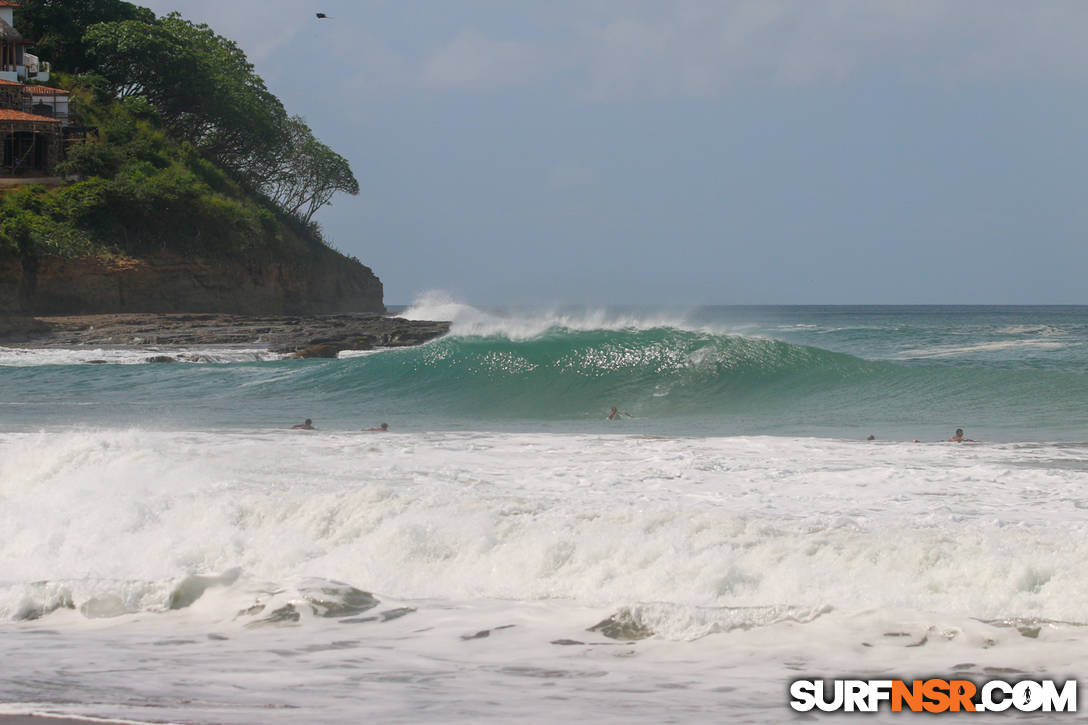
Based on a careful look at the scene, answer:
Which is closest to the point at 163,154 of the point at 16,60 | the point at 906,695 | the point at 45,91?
the point at 45,91

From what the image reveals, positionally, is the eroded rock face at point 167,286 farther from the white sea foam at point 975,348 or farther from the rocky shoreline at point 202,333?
the white sea foam at point 975,348

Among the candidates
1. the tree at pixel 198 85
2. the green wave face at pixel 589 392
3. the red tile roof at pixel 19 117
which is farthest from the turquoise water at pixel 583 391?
the tree at pixel 198 85

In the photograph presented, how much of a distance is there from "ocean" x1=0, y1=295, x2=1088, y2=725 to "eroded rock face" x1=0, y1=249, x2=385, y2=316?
21994 mm

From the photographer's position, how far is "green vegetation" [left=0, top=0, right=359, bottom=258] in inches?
1412

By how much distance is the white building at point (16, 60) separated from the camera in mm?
41344

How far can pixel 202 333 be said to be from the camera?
2875 cm

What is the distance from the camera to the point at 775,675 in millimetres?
4445

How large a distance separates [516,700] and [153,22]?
176 feet

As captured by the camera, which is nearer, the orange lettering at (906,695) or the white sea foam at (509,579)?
the orange lettering at (906,695)

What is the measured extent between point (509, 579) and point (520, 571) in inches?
4.2

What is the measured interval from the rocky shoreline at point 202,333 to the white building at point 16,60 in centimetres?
1722

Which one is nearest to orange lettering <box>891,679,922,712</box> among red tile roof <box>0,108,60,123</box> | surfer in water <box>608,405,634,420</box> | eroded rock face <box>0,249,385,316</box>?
surfer in water <box>608,405,634,420</box>

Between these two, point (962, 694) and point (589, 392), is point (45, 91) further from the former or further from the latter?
point (962, 694)

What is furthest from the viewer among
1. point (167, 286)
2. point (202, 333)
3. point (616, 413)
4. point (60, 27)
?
point (60, 27)
